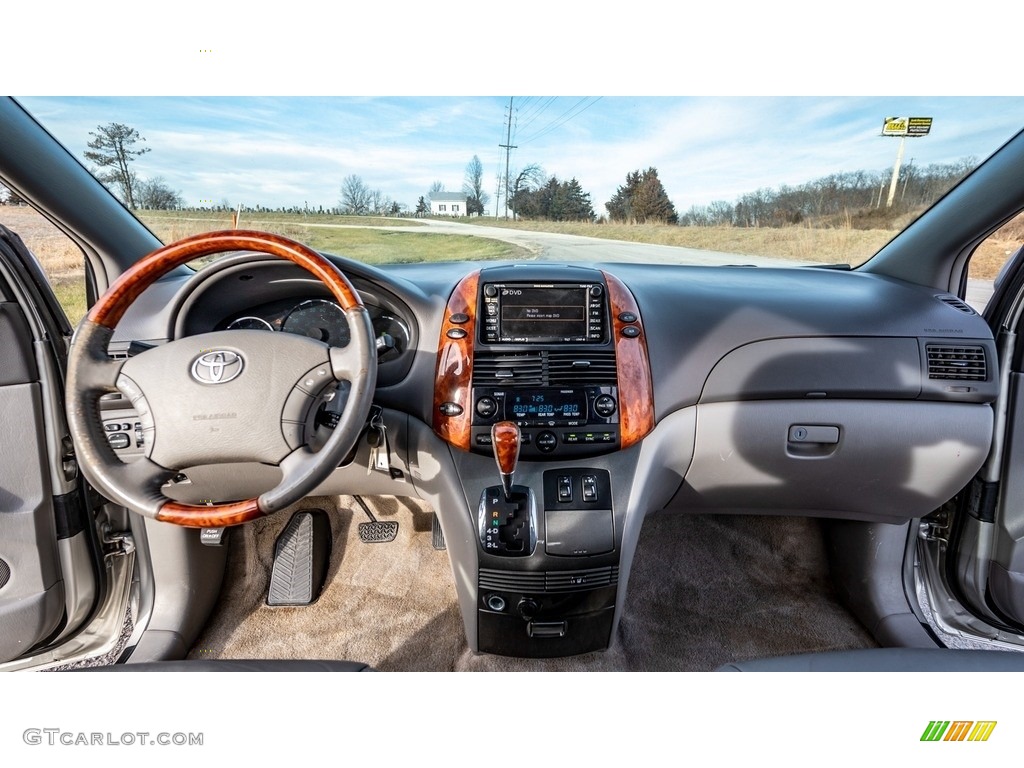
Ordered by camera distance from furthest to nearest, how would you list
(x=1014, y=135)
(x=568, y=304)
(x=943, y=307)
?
(x=943, y=307)
(x=568, y=304)
(x=1014, y=135)

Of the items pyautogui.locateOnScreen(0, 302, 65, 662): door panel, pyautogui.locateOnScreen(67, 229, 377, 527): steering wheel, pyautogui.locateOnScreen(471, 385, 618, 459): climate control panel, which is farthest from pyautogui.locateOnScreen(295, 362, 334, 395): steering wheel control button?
pyautogui.locateOnScreen(0, 302, 65, 662): door panel

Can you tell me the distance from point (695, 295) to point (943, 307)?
874 millimetres

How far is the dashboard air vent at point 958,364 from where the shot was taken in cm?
191

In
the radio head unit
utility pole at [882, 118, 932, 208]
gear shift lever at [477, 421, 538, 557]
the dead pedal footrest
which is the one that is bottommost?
the dead pedal footrest

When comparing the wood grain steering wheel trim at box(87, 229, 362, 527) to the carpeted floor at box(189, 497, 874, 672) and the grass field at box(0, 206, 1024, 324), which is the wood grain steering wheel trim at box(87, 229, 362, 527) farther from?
the carpeted floor at box(189, 497, 874, 672)

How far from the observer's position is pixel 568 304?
1842 mm

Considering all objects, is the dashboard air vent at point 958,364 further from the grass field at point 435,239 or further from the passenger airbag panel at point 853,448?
the grass field at point 435,239

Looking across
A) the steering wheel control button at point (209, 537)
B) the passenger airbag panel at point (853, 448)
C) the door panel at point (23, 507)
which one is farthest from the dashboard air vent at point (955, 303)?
the door panel at point (23, 507)

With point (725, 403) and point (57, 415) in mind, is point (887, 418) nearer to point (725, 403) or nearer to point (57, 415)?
point (725, 403)

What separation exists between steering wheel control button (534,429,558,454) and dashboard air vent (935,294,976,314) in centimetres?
152

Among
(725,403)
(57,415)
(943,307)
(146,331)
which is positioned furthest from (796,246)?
(57,415)

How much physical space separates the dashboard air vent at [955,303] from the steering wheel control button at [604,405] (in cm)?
130

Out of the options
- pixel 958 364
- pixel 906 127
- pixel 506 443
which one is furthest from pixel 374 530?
pixel 906 127

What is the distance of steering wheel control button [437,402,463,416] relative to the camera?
1812 millimetres
